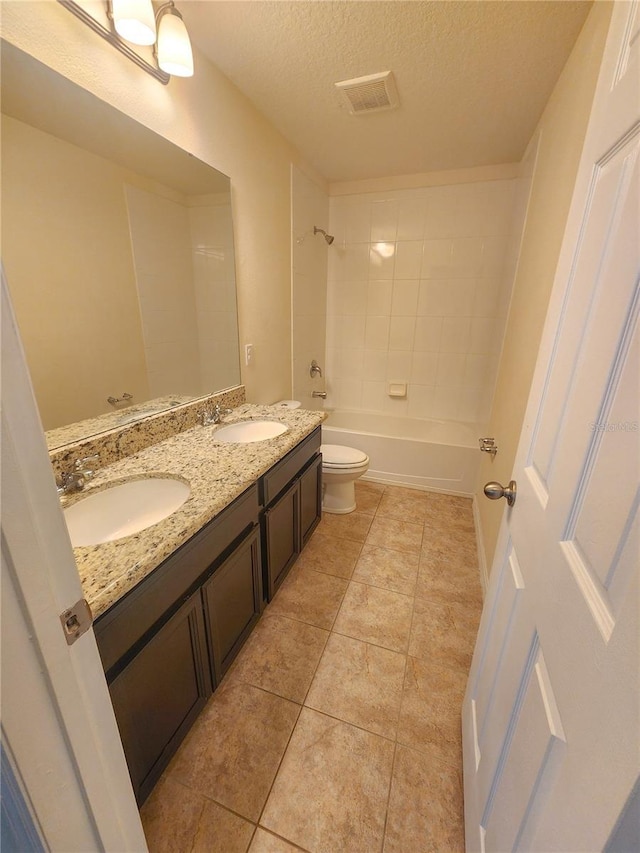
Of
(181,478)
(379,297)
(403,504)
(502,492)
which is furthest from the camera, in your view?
(379,297)

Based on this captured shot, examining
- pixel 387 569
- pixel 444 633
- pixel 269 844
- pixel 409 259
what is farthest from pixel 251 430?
pixel 409 259

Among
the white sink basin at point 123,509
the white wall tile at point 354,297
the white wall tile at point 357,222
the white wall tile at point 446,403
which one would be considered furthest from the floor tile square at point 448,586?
the white wall tile at point 357,222

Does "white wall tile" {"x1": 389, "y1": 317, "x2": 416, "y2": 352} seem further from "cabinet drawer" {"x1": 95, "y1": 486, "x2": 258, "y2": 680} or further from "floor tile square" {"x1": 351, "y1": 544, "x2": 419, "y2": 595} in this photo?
"cabinet drawer" {"x1": 95, "y1": 486, "x2": 258, "y2": 680}

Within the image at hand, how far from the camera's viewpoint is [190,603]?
1030mm

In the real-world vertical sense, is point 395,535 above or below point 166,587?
below

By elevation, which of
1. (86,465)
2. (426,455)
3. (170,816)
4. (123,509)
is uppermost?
(86,465)

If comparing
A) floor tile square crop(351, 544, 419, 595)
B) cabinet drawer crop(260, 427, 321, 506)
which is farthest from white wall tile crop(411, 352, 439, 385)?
floor tile square crop(351, 544, 419, 595)

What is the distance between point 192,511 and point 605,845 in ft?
3.11

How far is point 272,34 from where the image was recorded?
4.42ft

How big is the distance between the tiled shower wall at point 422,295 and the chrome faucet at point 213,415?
1.88m

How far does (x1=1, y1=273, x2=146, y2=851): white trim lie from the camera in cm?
38

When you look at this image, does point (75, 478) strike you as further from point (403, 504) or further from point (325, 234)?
point (325, 234)

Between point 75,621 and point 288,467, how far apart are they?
1.17 m

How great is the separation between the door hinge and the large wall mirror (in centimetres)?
84
